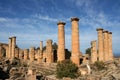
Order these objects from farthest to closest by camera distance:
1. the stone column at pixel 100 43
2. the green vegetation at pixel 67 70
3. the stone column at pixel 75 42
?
the stone column at pixel 100 43 → the stone column at pixel 75 42 → the green vegetation at pixel 67 70

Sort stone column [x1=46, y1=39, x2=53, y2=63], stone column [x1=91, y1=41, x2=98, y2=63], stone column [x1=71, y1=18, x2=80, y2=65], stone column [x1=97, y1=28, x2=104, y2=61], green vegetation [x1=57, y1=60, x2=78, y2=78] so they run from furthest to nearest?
1. stone column [x1=46, y1=39, x2=53, y2=63]
2. stone column [x1=97, y1=28, x2=104, y2=61]
3. stone column [x1=91, y1=41, x2=98, y2=63]
4. stone column [x1=71, y1=18, x2=80, y2=65]
5. green vegetation [x1=57, y1=60, x2=78, y2=78]

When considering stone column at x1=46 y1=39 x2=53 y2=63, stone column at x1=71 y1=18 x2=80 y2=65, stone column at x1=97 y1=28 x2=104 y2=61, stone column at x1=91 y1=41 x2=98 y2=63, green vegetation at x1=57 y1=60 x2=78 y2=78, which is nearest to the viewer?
green vegetation at x1=57 y1=60 x2=78 y2=78

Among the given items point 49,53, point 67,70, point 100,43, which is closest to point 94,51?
point 100,43

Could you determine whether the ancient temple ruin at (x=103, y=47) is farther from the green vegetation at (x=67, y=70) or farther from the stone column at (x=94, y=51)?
the green vegetation at (x=67, y=70)

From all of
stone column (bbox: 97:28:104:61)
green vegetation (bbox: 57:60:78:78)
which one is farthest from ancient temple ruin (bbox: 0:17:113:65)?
green vegetation (bbox: 57:60:78:78)

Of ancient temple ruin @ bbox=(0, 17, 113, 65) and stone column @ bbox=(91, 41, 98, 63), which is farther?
stone column @ bbox=(91, 41, 98, 63)

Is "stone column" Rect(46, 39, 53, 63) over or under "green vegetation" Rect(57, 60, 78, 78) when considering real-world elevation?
over

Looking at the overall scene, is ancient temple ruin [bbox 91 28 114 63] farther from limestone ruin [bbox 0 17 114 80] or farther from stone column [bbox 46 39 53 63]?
stone column [bbox 46 39 53 63]

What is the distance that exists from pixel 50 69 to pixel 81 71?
286 inches

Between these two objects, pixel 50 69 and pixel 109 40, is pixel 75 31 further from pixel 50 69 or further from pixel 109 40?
pixel 109 40

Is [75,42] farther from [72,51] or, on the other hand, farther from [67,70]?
[67,70]

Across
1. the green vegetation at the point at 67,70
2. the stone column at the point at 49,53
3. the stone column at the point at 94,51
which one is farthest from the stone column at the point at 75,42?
the stone column at the point at 49,53

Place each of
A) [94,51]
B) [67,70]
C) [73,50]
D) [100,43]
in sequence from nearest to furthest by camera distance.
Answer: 1. [67,70]
2. [73,50]
3. [94,51]
4. [100,43]

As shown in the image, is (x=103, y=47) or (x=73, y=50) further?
(x=103, y=47)
